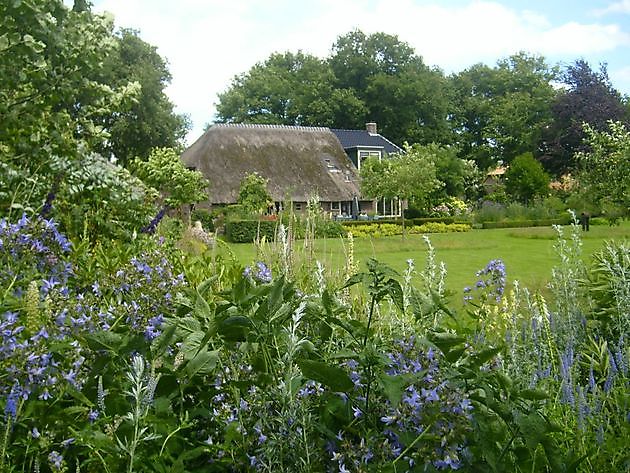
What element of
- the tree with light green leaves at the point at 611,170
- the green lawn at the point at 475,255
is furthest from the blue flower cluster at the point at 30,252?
the tree with light green leaves at the point at 611,170

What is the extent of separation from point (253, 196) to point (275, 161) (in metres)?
8.23

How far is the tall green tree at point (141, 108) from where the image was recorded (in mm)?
38906

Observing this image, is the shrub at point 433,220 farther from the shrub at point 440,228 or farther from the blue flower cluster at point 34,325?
the blue flower cluster at point 34,325

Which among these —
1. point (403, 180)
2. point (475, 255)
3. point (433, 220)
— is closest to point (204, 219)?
point (403, 180)

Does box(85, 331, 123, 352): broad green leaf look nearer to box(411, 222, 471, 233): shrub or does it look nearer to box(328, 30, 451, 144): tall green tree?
box(411, 222, 471, 233): shrub

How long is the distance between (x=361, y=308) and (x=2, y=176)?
2661 millimetres

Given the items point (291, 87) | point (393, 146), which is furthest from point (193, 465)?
point (291, 87)

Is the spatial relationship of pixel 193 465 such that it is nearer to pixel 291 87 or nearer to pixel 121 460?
pixel 121 460

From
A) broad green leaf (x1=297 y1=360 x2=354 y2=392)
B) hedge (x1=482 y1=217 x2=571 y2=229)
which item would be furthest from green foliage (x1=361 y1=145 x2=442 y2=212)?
broad green leaf (x1=297 y1=360 x2=354 y2=392)

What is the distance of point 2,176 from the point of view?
15.3 feet

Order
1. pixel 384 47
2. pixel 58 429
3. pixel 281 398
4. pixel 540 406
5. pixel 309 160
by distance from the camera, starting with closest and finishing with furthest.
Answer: pixel 281 398
pixel 58 429
pixel 540 406
pixel 309 160
pixel 384 47

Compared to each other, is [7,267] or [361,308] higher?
[7,267]

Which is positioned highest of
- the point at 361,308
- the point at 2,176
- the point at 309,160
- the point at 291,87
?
the point at 291,87

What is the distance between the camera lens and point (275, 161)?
41.0m
